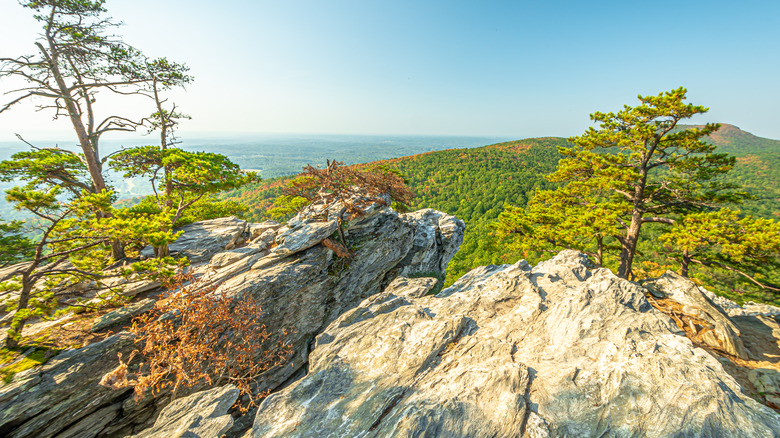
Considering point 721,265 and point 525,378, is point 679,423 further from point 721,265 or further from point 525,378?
point 721,265

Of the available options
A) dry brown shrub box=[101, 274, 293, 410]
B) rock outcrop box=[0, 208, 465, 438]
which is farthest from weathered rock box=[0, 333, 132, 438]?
dry brown shrub box=[101, 274, 293, 410]

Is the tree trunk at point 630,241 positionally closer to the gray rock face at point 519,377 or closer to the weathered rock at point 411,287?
the gray rock face at point 519,377

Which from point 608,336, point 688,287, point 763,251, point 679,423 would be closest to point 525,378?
point 679,423

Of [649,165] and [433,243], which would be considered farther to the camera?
[433,243]

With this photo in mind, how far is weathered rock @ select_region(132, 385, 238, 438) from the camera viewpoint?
6.43m

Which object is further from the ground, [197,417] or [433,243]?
[433,243]

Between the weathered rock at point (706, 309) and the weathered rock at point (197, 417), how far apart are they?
55.7 ft

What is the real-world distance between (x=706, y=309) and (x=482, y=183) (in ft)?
216

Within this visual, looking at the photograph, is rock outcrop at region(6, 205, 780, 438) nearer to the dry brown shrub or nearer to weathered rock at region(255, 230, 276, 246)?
the dry brown shrub

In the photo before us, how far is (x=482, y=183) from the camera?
2847 inches

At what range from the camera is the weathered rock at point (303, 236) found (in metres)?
11.8

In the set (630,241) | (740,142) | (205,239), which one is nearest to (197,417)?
(205,239)

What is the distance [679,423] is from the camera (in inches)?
209

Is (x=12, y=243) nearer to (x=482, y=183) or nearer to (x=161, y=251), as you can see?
(x=161, y=251)
